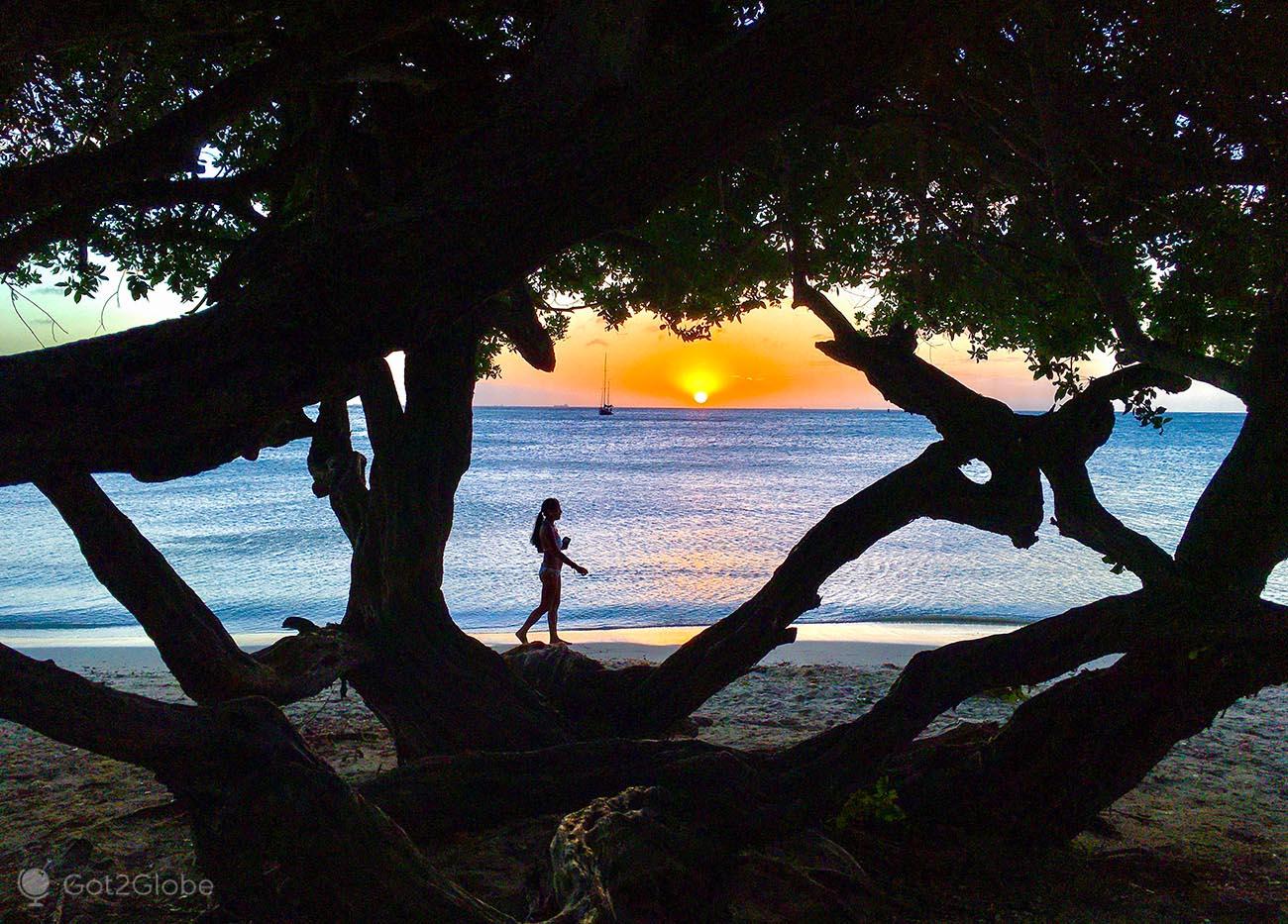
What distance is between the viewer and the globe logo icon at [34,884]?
13.9 feet

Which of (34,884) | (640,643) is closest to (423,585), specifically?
(34,884)

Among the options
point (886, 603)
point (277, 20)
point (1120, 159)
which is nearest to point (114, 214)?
point (277, 20)

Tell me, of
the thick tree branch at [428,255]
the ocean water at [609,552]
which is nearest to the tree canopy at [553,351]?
the thick tree branch at [428,255]

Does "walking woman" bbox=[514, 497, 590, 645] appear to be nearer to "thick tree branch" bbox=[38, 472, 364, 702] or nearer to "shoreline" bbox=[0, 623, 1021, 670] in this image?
"shoreline" bbox=[0, 623, 1021, 670]

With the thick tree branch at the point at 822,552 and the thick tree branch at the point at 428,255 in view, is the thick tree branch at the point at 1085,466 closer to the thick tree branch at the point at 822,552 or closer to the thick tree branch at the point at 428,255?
the thick tree branch at the point at 822,552

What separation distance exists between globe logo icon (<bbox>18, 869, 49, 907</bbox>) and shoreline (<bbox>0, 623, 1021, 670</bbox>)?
24.6 ft

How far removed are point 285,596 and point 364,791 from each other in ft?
50.9

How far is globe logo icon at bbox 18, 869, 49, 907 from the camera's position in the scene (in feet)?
13.9

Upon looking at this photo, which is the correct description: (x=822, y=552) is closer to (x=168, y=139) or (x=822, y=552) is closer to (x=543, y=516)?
(x=168, y=139)

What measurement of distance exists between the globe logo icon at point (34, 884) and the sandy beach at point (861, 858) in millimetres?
43

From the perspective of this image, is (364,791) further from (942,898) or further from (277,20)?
(277,20)

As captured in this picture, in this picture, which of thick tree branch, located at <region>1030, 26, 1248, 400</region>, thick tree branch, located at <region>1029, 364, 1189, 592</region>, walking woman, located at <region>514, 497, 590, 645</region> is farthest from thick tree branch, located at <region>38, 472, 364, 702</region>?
walking woman, located at <region>514, 497, 590, 645</region>

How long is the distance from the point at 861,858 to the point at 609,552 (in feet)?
66.7

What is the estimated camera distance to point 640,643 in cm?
1370
